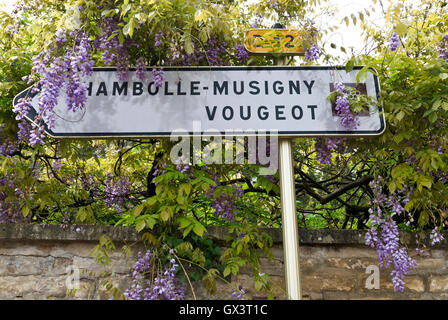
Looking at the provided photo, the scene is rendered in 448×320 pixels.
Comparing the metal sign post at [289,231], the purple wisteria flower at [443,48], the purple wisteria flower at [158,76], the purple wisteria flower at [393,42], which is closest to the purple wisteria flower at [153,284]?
the metal sign post at [289,231]

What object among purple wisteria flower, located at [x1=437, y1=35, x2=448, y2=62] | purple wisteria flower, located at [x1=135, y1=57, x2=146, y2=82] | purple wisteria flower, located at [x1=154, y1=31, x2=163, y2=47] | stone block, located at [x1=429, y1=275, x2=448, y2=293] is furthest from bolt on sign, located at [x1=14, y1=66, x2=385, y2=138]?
stone block, located at [x1=429, y1=275, x2=448, y2=293]

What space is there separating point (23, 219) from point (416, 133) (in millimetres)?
2799

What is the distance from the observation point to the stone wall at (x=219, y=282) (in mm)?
2484

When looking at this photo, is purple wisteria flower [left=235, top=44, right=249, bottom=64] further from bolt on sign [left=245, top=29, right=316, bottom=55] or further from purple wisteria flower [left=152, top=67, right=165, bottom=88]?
purple wisteria flower [left=152, top=67, right=165, bottom=88]

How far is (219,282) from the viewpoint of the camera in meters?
2.48

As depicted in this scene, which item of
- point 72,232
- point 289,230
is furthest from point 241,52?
point 72,232

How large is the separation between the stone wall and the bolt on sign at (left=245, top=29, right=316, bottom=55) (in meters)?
1.22

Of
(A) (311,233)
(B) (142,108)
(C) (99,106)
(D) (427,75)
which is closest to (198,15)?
(B) (142,108)

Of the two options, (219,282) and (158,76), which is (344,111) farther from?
(219,282)

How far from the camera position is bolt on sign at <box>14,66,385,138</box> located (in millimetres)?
2035

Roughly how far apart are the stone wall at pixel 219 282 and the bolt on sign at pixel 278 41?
122 cm

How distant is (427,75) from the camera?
87.1 inches

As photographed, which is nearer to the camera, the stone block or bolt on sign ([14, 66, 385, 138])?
bolt on sign ([14, 66, 385, 138])

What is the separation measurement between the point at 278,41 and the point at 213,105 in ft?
1.78
